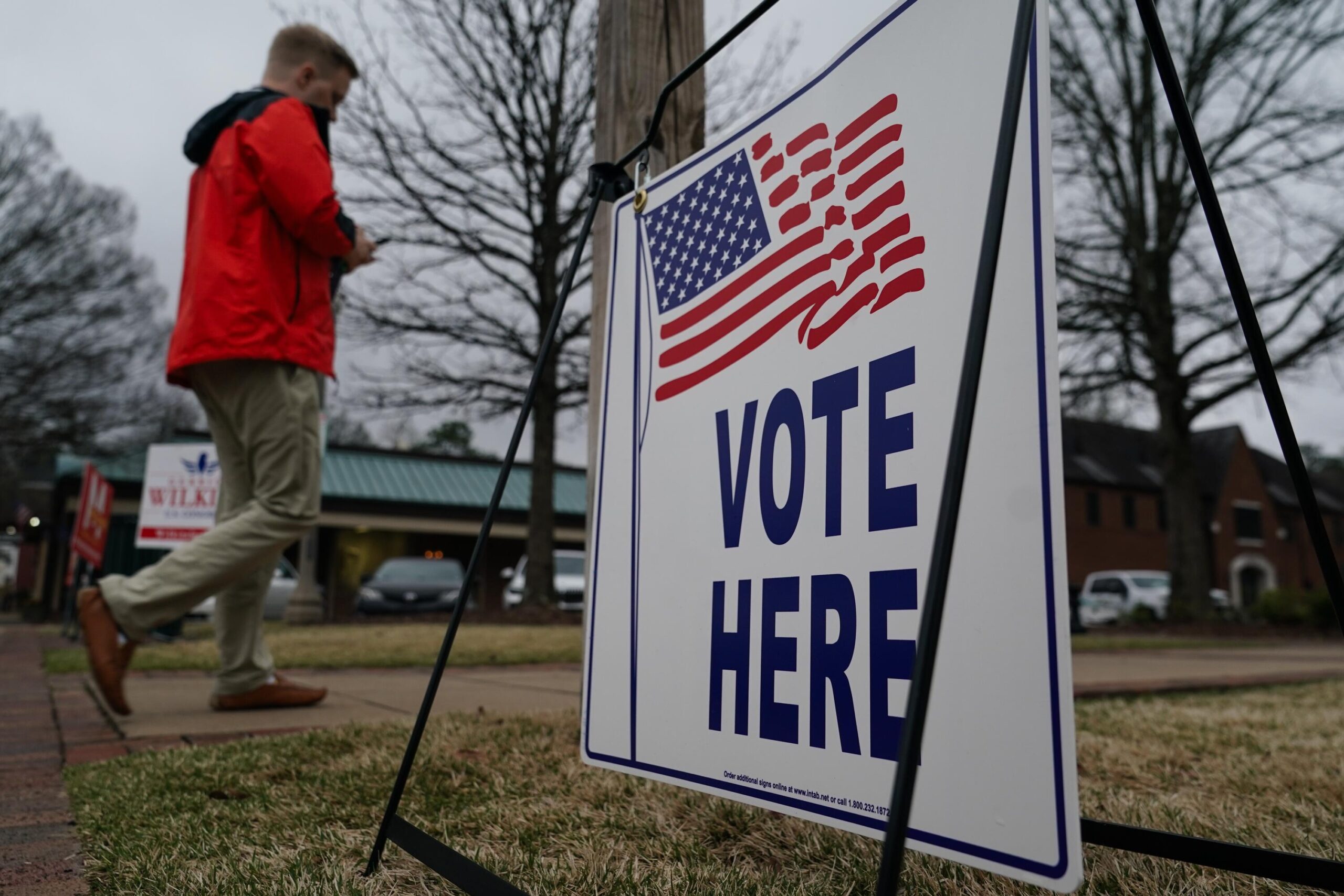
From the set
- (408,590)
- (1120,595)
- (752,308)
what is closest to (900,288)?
(752,308)

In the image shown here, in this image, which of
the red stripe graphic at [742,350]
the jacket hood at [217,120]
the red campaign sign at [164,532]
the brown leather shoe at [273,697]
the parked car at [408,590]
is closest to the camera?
the red stripe graphic at [742,350]

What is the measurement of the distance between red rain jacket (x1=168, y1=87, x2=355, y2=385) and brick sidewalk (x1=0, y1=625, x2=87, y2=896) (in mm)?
1074

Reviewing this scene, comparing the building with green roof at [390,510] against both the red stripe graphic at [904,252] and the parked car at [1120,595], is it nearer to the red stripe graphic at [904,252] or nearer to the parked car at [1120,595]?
the parked car at [1120,595]

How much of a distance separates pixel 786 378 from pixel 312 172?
2.03m

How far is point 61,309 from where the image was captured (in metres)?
20.8

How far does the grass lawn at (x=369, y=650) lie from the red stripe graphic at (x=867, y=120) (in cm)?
254

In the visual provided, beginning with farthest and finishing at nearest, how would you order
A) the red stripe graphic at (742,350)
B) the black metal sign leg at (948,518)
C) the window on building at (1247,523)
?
the window on building at (1247,523) < the red stripe graphic at (742,350) < the black metal sign leg at (948,518)

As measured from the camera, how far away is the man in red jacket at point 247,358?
2.58 meters

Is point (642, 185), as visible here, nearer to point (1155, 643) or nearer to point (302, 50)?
point (302, 50)

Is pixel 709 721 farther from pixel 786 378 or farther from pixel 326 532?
pixel 326 532

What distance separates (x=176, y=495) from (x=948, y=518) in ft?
31.5

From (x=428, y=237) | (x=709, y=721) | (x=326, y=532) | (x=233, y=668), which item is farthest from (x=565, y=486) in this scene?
(x=709, y=721)

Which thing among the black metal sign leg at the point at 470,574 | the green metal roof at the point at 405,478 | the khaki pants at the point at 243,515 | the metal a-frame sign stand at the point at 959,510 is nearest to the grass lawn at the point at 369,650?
the khaki pants at the point at 243,515

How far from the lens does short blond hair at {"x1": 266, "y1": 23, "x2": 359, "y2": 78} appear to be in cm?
306
